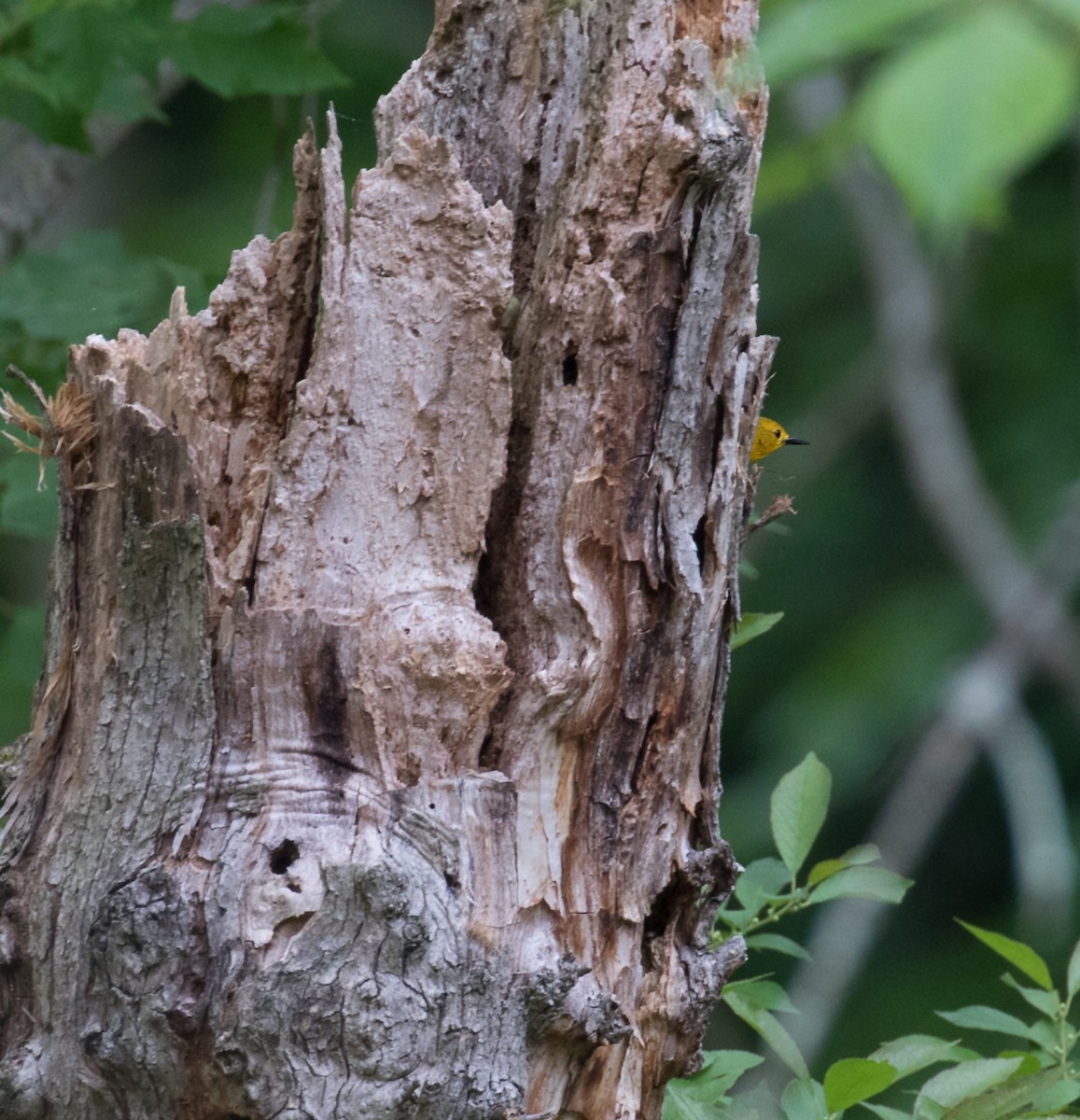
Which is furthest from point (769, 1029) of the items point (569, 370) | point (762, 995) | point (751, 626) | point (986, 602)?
point (986, 602)

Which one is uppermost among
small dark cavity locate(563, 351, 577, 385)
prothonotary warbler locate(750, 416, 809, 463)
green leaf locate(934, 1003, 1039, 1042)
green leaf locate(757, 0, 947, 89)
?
prothonotary warbler locate(750, 416, 809, 463)

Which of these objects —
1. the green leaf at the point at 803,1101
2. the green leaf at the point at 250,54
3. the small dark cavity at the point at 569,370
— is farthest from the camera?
the green leaf at the point at 250,54

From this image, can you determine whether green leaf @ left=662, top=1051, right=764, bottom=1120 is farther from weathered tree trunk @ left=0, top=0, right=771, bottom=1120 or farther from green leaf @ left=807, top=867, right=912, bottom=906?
green leaf @ left=807, top=867, right=912, bottom=906

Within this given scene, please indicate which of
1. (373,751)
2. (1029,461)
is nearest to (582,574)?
(373,751)

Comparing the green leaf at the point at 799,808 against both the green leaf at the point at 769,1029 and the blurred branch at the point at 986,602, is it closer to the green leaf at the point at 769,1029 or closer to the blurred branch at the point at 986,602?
the green leaf at the point at 769,1029

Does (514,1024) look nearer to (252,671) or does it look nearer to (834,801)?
(252,671)

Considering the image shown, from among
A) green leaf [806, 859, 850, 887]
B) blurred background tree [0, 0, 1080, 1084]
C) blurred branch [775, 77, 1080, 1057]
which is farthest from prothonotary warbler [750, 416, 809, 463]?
green leaf [806, 859, 850, 887]

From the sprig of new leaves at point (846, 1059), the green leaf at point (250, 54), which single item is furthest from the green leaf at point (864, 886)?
the green leaf at point (250, 54)
